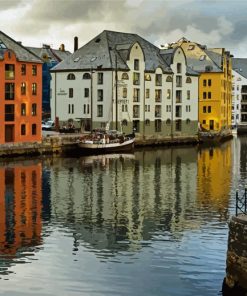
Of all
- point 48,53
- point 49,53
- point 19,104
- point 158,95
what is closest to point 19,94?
point 19,104

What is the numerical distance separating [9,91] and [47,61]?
67138 millimetres

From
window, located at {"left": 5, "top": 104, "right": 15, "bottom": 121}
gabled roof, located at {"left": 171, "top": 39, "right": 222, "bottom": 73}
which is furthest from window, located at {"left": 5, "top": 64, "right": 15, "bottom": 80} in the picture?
gabled roof, located at {"left": 171, "top": 39, "right": 222, "bottom": 73}

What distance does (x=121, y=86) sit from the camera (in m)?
127

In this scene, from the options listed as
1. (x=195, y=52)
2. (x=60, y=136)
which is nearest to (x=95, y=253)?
(x=60, y=136)

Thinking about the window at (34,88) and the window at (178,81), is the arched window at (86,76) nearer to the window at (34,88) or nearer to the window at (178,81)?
the window at (34,88)

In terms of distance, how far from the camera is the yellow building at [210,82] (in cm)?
15812

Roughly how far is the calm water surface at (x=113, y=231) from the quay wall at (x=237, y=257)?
2272 mm

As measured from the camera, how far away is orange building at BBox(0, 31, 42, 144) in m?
100

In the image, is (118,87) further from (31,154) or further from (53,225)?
(53,225)

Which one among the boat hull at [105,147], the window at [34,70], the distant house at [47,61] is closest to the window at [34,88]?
the window at [34,70]

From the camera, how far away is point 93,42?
131 metres

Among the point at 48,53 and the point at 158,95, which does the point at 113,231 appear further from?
the point at 48,53

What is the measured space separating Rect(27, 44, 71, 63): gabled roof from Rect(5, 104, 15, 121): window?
69.1 metres

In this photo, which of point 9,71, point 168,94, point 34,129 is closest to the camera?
point 9,71
